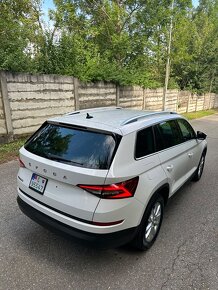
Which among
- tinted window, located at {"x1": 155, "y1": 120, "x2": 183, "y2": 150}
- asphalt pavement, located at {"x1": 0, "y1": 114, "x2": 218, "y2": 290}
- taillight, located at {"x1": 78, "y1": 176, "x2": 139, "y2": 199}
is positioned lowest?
asphalt pavement, located at {"x1": 0, "y1": 114, "x2": 218, "y2": 290}

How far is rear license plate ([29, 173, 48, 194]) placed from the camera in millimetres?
2375

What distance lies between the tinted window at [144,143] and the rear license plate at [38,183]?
1.03 metres

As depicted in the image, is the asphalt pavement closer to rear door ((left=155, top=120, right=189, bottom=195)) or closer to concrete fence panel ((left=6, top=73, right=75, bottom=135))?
rear door ((left=155, top=120, right=189, bottom=195))

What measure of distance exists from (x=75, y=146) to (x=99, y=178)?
0.51m

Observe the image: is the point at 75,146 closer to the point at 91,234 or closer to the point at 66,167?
the point at 66,167

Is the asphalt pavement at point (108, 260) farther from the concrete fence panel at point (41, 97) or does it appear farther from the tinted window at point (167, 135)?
the concrete fence panel at point (41, 97)

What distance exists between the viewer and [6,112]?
6305mm

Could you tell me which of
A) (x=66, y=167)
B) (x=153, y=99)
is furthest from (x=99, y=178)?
(x=153, y=99)

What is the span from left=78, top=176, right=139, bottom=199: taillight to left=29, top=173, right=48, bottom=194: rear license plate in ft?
1.68

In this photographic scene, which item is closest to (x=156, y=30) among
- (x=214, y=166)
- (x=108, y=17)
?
(x=108, y=17)

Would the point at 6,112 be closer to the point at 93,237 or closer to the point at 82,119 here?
the point at 82,119

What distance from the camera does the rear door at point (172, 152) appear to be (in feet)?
9.39

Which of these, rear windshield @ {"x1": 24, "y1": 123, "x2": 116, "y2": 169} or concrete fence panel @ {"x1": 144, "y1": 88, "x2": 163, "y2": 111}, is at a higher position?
rear windshield @ {"x1": 24, "y1": 123, "x2": 116, "y2": 169}

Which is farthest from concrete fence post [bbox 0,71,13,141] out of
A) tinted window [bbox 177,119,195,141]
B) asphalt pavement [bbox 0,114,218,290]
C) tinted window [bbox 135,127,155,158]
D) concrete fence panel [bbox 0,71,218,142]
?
tinted window [bbox 135,127,155,158]
